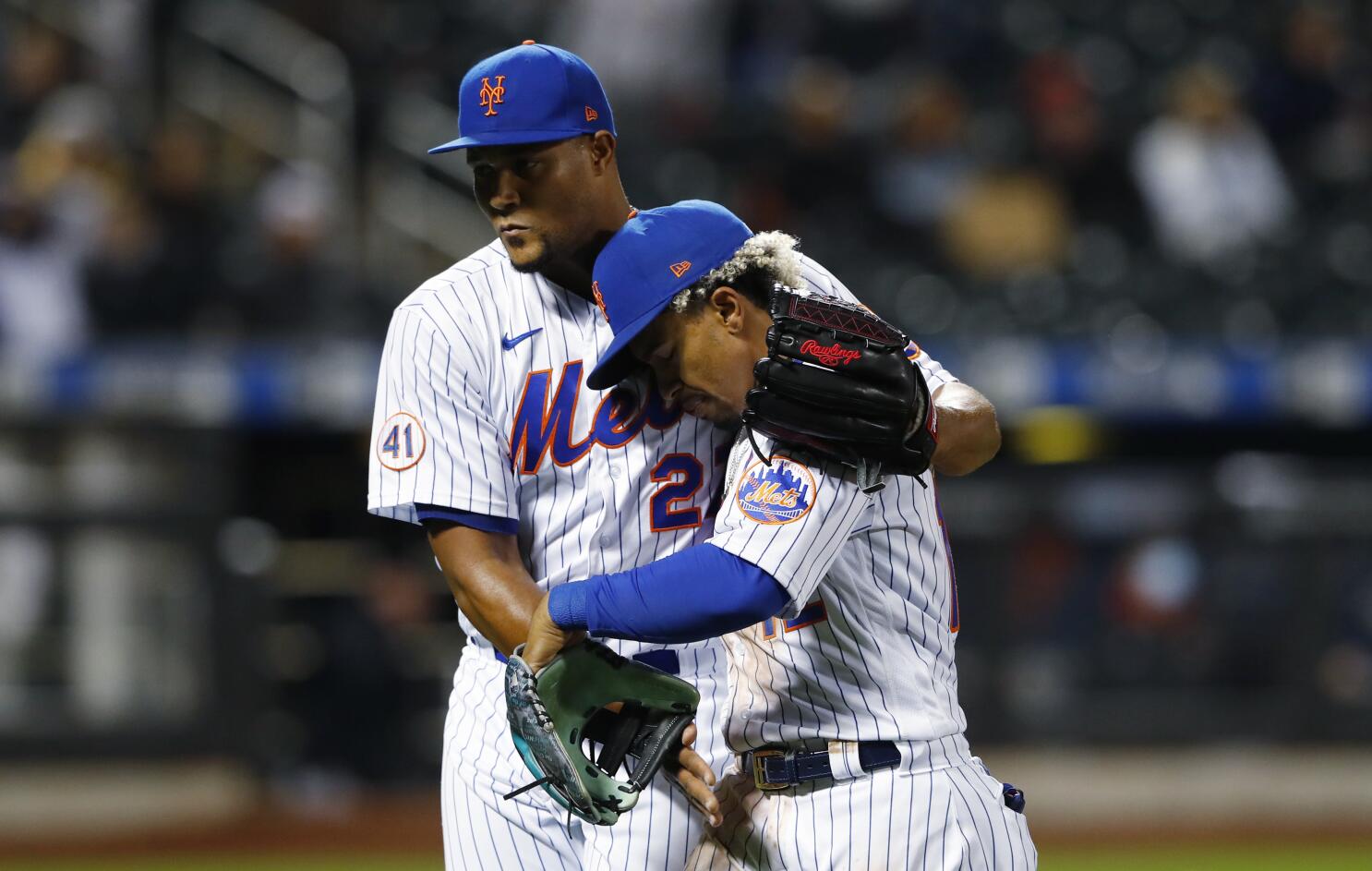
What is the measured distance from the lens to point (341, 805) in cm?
843

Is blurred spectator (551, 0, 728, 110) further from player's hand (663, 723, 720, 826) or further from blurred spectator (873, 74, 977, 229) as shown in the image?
player's hand (663, 723, 720, 826)

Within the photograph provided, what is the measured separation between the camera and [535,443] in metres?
2.99

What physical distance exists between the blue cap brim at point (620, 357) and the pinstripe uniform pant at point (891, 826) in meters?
0.72

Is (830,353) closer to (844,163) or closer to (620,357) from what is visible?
(620,357)

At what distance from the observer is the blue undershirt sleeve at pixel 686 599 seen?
8.35 feet

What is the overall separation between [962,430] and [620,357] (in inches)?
22.3

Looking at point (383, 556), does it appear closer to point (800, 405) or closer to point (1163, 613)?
point (1163, 613)

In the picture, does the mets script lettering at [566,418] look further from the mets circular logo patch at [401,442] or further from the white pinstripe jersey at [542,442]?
the mets circular logo patch at [401,442]

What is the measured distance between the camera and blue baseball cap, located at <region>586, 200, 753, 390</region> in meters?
2.71

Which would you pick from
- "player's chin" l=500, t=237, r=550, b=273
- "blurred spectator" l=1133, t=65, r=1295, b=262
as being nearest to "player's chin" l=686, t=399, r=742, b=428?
"player's chin" l=500, t=237, r=550, b=273

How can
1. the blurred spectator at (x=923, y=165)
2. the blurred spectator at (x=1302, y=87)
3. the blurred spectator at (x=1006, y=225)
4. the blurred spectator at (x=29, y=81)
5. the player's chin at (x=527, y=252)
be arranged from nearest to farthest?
the player's chin at (x=527, y=252) → the blurred spectator at (x=29, y=81) → the blurred spectator at (x=1006, y=225) → the blurred spectator at (x=923, y=165) → the blurred spectator at (x=1302, y=87)

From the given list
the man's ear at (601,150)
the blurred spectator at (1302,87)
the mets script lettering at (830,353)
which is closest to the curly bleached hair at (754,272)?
the mets script lettering at (830,353)

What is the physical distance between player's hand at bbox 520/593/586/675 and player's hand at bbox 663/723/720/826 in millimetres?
318

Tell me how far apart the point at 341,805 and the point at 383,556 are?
1287 millimetres
